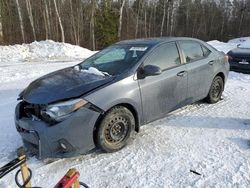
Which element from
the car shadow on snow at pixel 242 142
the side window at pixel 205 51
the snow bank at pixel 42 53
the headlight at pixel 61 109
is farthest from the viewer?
the snow bank at pixel 42 53

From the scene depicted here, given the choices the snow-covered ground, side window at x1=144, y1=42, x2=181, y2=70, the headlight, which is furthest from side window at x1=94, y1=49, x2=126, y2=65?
the headlight

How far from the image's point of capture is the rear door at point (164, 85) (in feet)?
14.4

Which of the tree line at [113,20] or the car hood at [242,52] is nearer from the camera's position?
the car hood at [242,52]

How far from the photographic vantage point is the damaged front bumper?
352cm

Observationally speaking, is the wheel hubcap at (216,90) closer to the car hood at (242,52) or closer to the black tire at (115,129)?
the black tire at (115,129)

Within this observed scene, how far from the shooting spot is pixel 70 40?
29.8m

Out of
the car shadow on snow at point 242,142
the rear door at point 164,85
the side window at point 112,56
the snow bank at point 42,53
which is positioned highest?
the side window at point 112,56

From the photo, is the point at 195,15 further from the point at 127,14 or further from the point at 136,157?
the point at 136,157

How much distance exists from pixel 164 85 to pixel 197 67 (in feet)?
3.57

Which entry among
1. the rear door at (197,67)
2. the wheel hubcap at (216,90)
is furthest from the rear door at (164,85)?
the wheel hubcap at (216,90)

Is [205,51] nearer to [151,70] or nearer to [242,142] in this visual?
[151,70]

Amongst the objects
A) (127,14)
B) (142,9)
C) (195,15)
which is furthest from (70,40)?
(195,15)

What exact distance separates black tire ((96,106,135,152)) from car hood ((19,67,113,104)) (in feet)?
1.52

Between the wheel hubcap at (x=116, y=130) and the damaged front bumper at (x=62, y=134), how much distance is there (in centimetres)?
29
